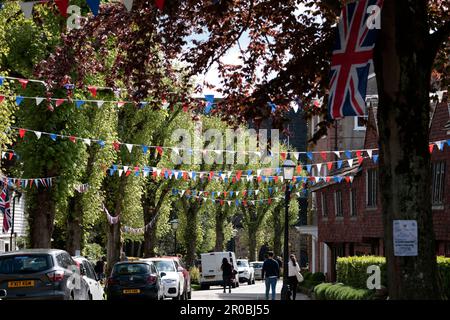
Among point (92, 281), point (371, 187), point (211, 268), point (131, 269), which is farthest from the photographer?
point (211, 268)

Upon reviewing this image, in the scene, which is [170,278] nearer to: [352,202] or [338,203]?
[352,202]

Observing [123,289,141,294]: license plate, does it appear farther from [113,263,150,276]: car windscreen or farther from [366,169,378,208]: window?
[366,169,378,208]: window

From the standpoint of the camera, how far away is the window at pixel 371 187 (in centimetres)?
3587

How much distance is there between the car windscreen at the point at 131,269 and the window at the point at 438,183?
32.4 feet

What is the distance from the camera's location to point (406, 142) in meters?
11.2

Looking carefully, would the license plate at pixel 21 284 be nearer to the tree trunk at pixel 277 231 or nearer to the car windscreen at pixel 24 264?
the car windscreen at pixel 24 264

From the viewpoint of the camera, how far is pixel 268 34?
57.6 feet

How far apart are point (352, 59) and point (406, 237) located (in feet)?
9.71

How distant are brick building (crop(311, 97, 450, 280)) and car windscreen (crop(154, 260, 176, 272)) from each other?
8.07 metres

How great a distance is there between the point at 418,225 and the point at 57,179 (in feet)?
68.5

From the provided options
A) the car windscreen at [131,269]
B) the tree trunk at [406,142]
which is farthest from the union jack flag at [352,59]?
the car windscreen at [131,269]

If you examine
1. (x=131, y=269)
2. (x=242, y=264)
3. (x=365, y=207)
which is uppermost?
(x=365, y=207)

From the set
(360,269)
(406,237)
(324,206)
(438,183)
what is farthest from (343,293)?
(324,206)
